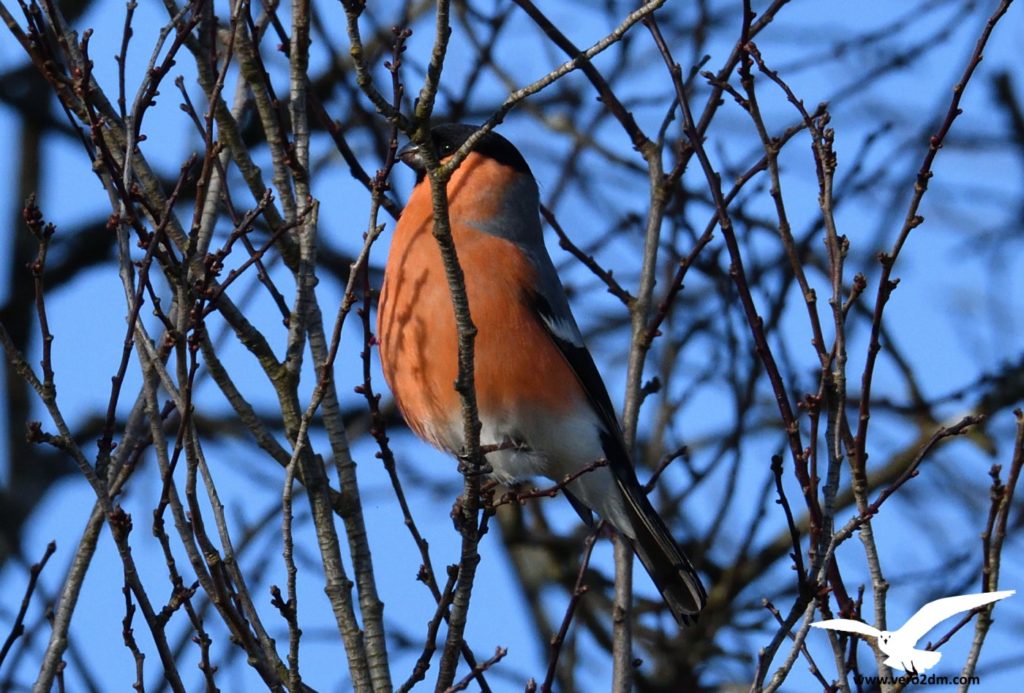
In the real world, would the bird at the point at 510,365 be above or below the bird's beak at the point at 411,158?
below

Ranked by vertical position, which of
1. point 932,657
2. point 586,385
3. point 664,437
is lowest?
point 932,657

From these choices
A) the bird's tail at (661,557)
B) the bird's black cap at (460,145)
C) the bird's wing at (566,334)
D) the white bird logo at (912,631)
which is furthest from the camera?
the bird's black cap at (460,145)

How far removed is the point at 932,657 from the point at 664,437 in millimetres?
3244

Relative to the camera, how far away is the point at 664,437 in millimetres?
5816

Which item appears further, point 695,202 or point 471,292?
point 695,202

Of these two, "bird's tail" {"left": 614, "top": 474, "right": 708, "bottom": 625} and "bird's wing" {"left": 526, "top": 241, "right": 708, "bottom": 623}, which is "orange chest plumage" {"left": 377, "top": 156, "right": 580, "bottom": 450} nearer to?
"bird's wing" {"left": 526, "top": 241, "right": 708, "bottom": 623}

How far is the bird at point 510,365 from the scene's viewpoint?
3.96m

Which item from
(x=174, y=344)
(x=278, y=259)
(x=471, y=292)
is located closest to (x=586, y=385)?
(x=471, y=292)

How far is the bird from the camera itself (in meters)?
3.96

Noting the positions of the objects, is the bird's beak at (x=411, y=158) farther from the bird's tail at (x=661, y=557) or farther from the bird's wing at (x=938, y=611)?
the bird's wing at (x=938, y=611)

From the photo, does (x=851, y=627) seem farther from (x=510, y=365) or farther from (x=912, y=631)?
(x=510, y=365)

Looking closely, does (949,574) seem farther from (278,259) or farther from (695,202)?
(278,259)

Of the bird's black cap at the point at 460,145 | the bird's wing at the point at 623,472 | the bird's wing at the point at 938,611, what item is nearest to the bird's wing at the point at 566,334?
the bird's wing at the point at 623,472

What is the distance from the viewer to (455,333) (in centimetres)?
388
